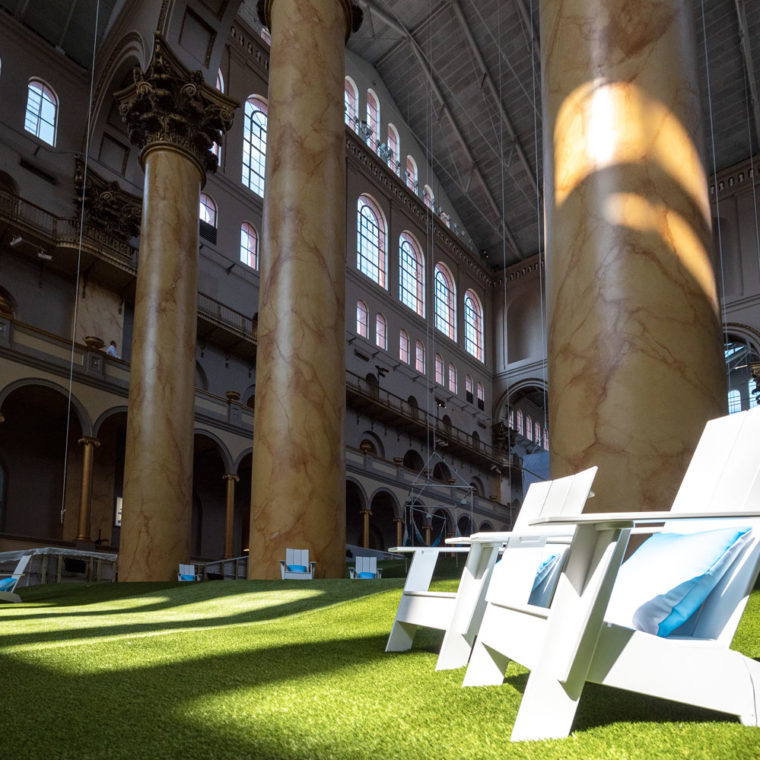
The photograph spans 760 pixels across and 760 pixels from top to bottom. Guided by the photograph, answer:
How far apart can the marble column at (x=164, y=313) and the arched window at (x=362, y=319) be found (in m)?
14.9

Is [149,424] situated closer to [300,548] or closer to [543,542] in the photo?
[300,548]

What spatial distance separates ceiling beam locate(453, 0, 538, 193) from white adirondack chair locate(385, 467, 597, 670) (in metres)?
26.2

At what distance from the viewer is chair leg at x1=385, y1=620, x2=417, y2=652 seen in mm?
3395

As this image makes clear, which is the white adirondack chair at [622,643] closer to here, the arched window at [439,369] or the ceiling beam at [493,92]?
the ceiling beam at [493,92]

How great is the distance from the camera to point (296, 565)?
721 centimetres

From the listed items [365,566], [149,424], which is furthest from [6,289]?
[365,566]

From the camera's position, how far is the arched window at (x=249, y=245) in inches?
993

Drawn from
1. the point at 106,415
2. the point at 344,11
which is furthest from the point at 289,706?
the point at 106,415

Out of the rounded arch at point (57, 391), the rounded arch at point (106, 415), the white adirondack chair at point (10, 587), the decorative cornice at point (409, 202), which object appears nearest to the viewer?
the white adirondack chair at point (10, 587)

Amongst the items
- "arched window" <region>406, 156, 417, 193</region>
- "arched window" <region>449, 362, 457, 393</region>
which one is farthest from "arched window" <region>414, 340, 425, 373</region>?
"arched window" <region>406, 156, 417, 193</region>

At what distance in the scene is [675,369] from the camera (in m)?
3.98

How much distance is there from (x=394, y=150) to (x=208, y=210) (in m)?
12.3

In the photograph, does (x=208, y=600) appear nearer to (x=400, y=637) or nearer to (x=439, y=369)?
(x=400, y=637)

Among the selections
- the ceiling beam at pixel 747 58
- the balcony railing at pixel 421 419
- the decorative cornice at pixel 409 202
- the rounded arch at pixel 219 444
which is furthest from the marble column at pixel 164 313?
the ceiling beam at pixel 747 58
